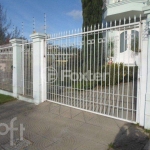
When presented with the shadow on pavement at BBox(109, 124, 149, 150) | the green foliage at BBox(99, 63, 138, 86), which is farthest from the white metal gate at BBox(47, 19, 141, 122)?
the shadow on pavement at BBox(109, 124, 149, 150)

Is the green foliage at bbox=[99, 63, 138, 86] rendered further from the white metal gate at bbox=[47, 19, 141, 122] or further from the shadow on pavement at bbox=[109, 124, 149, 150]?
the shadow on pavement at bbox=[109, 124, 149, 150]

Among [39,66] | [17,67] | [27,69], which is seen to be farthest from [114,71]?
[17,67]

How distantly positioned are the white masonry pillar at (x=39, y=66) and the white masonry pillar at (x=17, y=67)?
115 cm

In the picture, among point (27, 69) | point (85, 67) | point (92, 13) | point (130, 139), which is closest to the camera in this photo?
point (130, 139)

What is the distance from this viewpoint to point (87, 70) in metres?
4.64

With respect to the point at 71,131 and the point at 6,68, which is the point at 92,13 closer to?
the point at 6,68

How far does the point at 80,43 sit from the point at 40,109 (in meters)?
2.50

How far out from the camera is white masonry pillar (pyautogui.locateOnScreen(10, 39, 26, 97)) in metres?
6.44

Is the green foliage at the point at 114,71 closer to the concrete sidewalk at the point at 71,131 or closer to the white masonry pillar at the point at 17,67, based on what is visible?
the concrete sidewalk at the point at 71,131

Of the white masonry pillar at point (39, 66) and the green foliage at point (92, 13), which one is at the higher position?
the green foliage at point (92, 13)

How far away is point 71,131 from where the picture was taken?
3545 millimetres

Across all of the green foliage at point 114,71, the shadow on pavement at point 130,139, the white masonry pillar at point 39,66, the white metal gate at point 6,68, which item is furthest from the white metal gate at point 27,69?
the shadow on pavement at point 130,139

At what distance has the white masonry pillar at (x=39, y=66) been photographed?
5.52 meters

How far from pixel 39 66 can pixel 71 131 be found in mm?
2827
